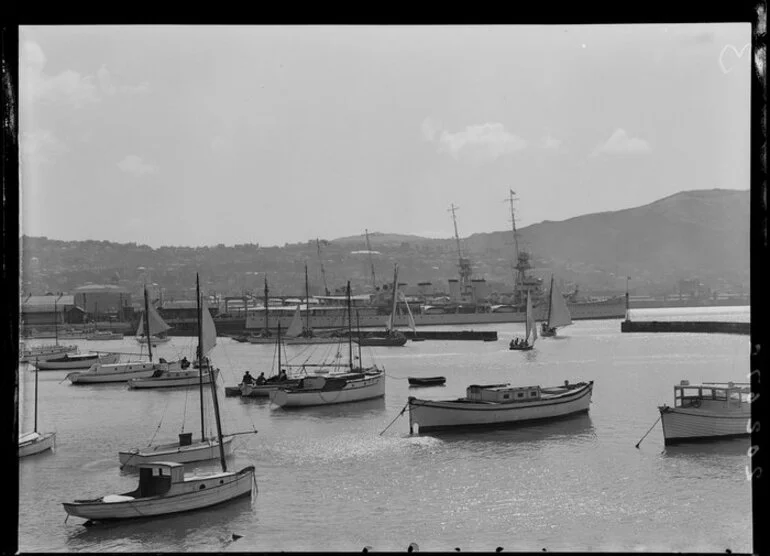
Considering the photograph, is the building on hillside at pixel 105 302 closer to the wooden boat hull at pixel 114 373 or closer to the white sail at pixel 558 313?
the white sail at pixel 558 313

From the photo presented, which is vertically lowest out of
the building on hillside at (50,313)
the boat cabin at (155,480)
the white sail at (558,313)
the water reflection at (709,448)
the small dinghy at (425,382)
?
the water reflection at (709,448)

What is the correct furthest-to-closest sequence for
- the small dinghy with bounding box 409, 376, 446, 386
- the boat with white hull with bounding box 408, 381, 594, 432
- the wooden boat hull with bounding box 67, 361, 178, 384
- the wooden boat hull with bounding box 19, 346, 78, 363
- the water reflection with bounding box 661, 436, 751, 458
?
the wooden boat hull with bounding box 19, 346, 78, 363, the wooden boat hull with bounding box 67, 361, 178, 384, the small dinghy with bounding box 409, 376, 446, 386, the boat with white hull with bounding box 408, 381, 594, 432, the water reflection with bounding box 661, 436, 751, 458

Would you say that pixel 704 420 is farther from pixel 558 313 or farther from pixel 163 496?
pixel 558 313

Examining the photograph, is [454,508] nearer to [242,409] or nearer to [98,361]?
[242,409]

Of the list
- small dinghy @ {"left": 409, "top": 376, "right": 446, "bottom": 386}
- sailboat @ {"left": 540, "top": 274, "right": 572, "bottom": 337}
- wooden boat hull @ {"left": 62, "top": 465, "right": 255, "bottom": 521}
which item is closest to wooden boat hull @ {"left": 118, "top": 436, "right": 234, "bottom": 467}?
wooden boat hull @ {"left": 62, "top": 465, "right": 255, "bottom": 521}

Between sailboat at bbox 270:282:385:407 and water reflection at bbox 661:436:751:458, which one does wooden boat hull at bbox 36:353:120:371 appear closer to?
sailboat at bbox 270:282:385:407

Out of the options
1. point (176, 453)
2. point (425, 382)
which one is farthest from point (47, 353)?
point (176, 453)

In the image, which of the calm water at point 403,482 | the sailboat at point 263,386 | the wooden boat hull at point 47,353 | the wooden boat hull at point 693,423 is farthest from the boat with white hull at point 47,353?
the wooden boat hull at point 693,423
